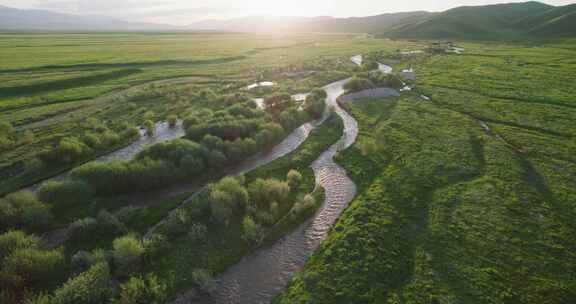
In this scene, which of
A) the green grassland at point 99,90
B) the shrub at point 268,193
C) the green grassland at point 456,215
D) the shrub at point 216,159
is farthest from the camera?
the green grassland at point 99,90

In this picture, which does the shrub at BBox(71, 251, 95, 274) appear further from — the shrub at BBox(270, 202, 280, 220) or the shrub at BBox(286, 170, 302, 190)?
the shrub at BBox(286, 170, 302, 190)

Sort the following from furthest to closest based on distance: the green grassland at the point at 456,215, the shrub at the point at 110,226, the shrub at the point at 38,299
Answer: the shrub at the point at 110,226 < the green grassland at the point at 456,215 < the shrub at the point at 38,299

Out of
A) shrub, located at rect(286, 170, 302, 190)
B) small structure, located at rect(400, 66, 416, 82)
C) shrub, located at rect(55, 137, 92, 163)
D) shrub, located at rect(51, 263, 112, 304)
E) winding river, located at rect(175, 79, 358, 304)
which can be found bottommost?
winding river, located at rect(175, 79, 358, 304)

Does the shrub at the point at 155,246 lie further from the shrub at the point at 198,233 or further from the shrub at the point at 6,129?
the shrub at the point at 6,129

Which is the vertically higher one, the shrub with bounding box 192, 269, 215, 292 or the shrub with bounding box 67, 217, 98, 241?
the shrub with bounding box 67, 217, 98, 241

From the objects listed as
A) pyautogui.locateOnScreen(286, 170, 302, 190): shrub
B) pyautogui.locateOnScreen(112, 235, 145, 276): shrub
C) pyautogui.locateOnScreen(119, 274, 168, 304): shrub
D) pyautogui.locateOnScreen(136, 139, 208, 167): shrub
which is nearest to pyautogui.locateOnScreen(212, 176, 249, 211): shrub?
pyautogui.locateOnScreen(286, 170, 302, 190): shrub

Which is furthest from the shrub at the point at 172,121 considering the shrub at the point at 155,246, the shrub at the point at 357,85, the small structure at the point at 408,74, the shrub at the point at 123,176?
the small structure at the point at 408,74
